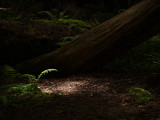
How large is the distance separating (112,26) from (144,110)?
2.45 metres

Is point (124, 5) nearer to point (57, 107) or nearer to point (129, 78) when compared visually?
point (129, 78)

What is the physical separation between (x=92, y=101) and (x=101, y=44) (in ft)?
A: 5.92

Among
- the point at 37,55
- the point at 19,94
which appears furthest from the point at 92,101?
the point at 37,55

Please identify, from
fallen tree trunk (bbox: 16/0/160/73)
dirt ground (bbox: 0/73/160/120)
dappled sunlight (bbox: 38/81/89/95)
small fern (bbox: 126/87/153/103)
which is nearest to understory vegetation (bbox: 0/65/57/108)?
dirt ground (bbox: 0/73/160/120)

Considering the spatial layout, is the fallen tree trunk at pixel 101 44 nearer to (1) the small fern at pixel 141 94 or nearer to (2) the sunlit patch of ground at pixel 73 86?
(2) the sunlit patch of ground at pixel 73 86

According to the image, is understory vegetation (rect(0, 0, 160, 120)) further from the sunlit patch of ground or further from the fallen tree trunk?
the fallen tree trunk

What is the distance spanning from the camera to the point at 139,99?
2.60 meters

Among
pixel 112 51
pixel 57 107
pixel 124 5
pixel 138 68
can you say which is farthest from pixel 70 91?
pixel 124 5

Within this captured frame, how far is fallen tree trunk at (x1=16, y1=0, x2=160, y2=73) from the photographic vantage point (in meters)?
3.97

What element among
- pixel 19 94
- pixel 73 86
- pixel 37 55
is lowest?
pixel 19 94

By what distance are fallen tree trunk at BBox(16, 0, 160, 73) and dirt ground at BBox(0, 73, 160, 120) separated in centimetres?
38

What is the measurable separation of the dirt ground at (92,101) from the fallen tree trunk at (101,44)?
38 cm

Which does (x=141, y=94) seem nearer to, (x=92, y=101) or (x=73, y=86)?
(x=92, y=101)

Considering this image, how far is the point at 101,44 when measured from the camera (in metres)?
4.14
